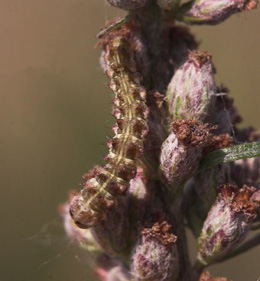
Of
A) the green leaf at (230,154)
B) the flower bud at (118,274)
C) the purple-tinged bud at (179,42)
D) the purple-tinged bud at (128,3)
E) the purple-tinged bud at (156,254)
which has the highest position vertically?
the purple-tinged bud at (128,3)

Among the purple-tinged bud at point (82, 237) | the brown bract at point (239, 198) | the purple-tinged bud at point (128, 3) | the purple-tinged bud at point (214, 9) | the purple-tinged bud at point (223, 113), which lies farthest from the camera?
the purple-tinged bud at point (82, 237)

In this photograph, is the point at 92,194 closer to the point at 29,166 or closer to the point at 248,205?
the point at 248,205

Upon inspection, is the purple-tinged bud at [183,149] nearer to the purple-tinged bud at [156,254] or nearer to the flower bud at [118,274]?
the purple-tinged bud at [156,254]

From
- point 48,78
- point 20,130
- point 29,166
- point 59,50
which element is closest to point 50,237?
point 29,166

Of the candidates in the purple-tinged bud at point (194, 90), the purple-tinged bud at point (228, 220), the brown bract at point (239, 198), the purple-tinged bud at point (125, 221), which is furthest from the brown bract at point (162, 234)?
the purple-tinged bud at point (194, 90)

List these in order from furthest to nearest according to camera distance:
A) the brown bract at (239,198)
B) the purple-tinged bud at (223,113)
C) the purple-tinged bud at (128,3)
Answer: the purple-tinged bud at (223,113) < the brown bract at (239,198) < the purple-tinged bud at (128,3)

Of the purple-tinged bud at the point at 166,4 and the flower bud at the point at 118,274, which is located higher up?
the purple-tinged bud at the point at 166,4

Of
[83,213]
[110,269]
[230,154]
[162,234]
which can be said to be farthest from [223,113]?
[110,269]
